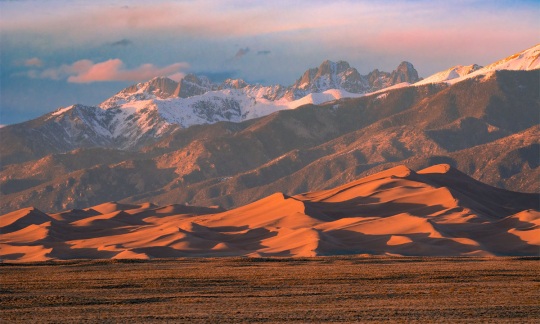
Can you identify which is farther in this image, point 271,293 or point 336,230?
point 336,230

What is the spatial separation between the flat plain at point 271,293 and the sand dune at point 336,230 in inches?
1868

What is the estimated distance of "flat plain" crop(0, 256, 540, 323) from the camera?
4619 centimetres

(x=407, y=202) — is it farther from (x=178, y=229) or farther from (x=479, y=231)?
(x=178, y=229)

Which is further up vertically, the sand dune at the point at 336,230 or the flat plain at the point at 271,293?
the flat plain at the point at 271,293

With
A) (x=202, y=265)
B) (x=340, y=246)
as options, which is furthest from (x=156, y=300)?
(x=340, y=246)

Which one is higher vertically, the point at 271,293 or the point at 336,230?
the point at 271,293

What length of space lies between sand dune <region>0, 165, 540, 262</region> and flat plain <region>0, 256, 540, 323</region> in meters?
47.4

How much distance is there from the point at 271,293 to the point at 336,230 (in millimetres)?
93627

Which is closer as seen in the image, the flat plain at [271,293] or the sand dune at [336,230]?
the flat plain at [271,293]

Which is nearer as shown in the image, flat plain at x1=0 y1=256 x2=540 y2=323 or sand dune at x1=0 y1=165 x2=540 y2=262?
flat plain at x1=0 y1=256 x2=540 y2=323

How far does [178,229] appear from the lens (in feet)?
516

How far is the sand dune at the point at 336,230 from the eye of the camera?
13362 centimetres

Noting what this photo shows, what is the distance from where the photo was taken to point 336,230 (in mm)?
150625

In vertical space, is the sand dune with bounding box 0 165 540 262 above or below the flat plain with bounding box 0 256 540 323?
below
